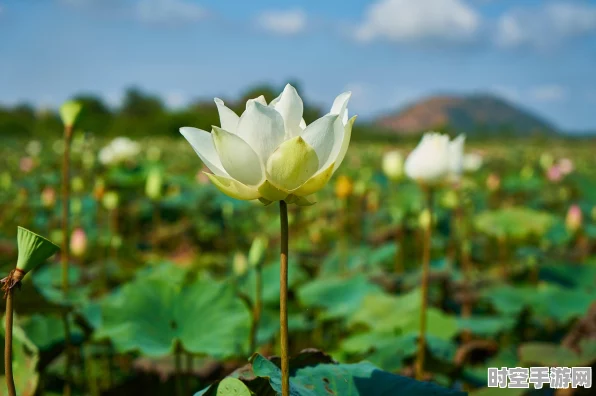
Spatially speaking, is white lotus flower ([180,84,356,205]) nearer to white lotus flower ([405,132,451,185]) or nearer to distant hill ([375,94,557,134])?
white lotus flower ([405,132,451,185])

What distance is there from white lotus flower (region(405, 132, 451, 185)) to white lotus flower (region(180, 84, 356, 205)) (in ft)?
2.27

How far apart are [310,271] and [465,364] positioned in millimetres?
1053

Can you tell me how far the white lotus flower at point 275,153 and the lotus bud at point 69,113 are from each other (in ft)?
1.45

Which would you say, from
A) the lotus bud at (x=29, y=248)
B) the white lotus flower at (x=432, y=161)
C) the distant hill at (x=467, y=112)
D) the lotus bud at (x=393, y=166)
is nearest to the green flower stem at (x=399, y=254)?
the lotus bud at (x=393, y=166)

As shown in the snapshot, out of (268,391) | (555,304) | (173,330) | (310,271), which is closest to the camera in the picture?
(268,391)

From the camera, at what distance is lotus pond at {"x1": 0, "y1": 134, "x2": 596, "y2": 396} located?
1090 mm

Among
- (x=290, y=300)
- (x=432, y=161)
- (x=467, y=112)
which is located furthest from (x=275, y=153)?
(x=467, y=112)

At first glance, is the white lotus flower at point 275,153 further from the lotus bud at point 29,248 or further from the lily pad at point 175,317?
the lily pad at point 175,317

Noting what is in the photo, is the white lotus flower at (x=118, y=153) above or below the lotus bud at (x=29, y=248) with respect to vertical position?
above

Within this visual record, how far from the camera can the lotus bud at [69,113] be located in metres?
1.01

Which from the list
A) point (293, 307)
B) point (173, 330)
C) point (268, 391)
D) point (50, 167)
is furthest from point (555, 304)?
point (50, 167)

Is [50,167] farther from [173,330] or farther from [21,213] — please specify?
[173,330]

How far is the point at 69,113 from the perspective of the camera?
1009mm

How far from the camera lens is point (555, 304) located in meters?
1.83
